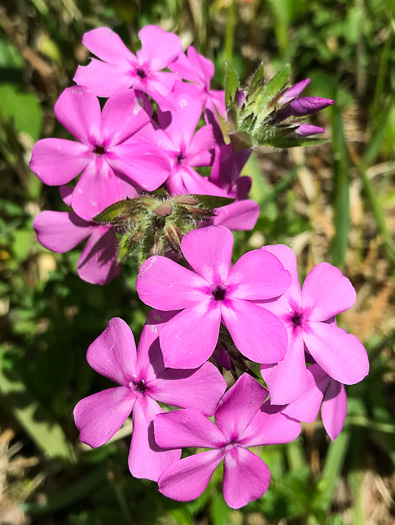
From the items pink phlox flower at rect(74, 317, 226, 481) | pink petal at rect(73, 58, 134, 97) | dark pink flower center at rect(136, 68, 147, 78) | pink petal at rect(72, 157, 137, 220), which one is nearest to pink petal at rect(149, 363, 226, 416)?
pink phlox flower at rect(74, 317, 226, 481)

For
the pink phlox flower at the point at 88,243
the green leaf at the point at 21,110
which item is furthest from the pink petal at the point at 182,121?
the green leaf at the point at 21,110

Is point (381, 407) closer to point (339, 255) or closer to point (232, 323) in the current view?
point (339, 255)

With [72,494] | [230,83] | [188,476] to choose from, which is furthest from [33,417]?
[230,83]

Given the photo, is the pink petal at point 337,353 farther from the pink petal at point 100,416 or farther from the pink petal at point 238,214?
the pink petal at point 100,416

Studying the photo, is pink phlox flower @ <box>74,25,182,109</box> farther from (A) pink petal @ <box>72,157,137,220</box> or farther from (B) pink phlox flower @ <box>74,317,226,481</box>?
(B) pink phlox flower @ <box>74,317,226,481</box>

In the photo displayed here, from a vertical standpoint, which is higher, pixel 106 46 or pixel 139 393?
pixel 106 46

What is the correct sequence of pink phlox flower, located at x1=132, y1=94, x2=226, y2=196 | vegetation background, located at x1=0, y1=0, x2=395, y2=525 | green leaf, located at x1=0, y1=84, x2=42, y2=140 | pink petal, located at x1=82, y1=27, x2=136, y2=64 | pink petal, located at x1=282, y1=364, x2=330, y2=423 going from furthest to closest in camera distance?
green leaf, located at x1=0, y1=84, x2=42, y2=140 < vegetation background, located at x1=0, y1=0, x2=395, y2=525 < pink petal, located at x1=82, y1=27, x2=136, y2=64 < pink phlox flower, located at x1=132, y1=94, x2=226, y2=196 < pink petal, located at x1=282, y1=364, x2=330, y2=423

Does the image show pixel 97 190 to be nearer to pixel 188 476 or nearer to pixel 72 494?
pixel 188 476
